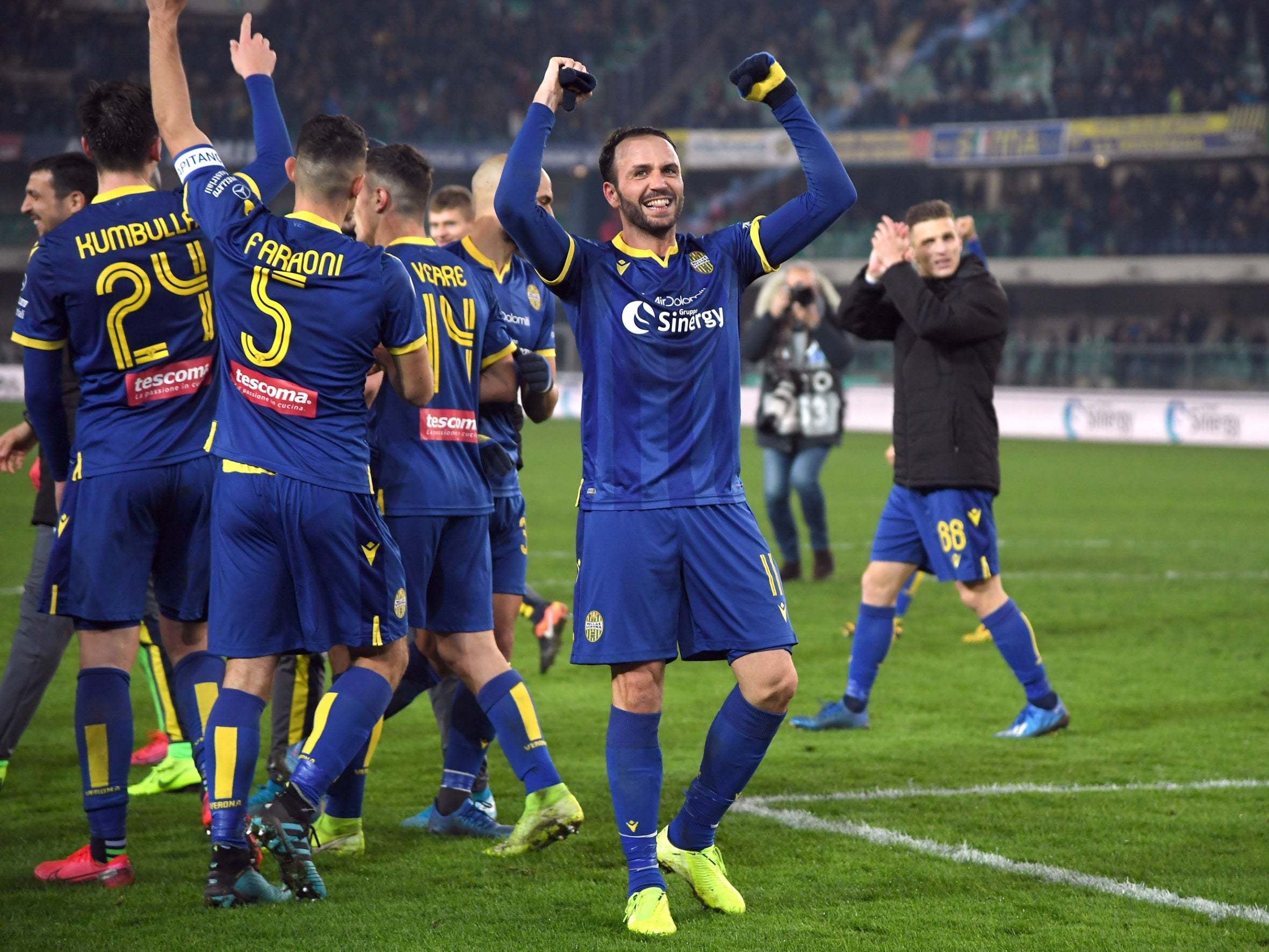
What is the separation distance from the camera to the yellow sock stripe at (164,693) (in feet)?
18.9

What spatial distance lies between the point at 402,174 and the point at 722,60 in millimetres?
39536

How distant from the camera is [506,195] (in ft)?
12.6

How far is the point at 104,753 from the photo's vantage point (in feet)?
14.3

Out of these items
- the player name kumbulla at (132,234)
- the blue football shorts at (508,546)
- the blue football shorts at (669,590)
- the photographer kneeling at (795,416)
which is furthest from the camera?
the photographer kneeling at (795,416)

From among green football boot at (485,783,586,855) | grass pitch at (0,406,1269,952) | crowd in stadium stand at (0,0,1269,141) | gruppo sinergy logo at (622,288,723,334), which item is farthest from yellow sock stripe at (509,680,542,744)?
crowd in stadium stand at (0,0,1269,141)

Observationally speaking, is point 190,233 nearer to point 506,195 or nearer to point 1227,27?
point 506,195

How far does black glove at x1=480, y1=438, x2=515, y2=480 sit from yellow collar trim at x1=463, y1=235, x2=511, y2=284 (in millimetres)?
647

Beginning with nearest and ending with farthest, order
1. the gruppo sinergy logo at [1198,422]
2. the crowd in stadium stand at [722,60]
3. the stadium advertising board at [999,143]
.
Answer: the gruppo sinergy logo at [1198,422] < the crowd in stadium stand at [722,60] < the stadium advertising board at [999,143]

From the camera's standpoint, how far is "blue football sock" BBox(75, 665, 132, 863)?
4336 millimetres

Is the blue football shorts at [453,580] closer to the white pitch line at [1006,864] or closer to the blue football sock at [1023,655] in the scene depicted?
the white pitch line at [1006,864]

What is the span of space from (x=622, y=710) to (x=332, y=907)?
0.96 metres

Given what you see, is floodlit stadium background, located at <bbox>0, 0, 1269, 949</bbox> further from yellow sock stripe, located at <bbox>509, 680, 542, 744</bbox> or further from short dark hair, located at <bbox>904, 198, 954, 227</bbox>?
short dark hair, located at <bbox>904, 198, 954, 227</bbox>

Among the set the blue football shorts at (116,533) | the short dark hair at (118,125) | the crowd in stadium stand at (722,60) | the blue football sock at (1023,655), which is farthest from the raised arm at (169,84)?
the crowd in stadium stand at (722,60)

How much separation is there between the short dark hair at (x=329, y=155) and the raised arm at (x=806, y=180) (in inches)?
42.6
